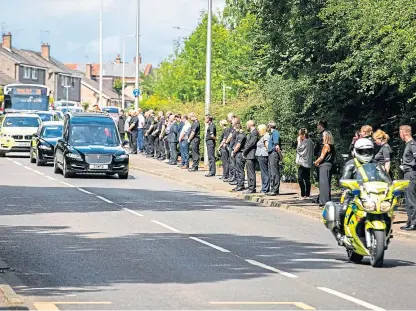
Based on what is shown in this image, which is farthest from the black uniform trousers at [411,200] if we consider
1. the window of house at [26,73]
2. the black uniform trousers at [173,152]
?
the window of house at [26,73]

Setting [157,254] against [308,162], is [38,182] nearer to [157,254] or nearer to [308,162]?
[308,162]

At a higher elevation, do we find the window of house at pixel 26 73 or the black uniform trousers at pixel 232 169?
the window of house at pixel 26 73

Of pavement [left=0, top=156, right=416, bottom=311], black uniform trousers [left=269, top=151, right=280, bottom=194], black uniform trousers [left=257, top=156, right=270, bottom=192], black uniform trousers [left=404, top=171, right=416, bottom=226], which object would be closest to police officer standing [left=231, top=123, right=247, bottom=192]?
black uniform trousers [left=257, top=156, right=270, bottom=192]

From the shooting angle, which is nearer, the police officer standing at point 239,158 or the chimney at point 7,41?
the police officer standing at point 239,158

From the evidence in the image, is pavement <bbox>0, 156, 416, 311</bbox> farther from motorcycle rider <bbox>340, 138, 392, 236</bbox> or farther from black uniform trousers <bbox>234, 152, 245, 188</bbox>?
black uniform trousers <bbox>234, 152, 245, 188</bbox>

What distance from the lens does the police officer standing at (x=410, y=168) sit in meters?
20.2

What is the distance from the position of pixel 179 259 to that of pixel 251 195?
13.1m

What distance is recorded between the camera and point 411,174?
806 inches

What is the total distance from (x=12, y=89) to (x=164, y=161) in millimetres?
23497

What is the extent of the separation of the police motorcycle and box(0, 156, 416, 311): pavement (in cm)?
32

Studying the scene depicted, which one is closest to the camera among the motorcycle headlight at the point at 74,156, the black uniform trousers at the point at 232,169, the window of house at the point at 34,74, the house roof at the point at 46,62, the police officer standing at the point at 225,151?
the black uniform trousers at the point at 232,169

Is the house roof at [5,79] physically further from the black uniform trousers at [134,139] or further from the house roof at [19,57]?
the black uniform trousers at [134,139]

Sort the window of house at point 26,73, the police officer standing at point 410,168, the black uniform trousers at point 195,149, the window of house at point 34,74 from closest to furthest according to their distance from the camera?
the police officer standing at point 410,168 < the black uniform trousers at point 195,149 < the window of house at point 26,73 < the window of house at point 34,74

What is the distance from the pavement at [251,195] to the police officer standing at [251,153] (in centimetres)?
47
